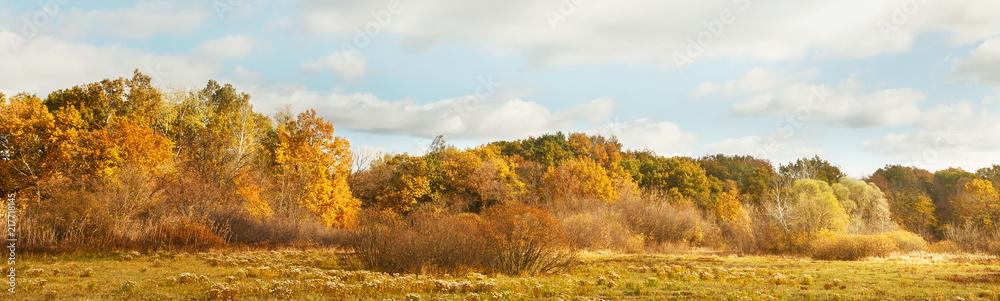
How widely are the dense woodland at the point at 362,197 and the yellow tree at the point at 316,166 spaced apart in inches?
4.7

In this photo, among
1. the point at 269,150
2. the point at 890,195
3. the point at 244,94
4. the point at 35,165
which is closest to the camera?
the point at 35,165

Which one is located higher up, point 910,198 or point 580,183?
point 580,183

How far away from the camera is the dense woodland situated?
76.8 ft

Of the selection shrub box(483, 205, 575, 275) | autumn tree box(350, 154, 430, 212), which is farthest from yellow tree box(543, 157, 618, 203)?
shrub box(483, 205, 575, 275)

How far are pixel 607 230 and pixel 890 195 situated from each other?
214 ft

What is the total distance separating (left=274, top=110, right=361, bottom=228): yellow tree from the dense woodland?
0.12 m

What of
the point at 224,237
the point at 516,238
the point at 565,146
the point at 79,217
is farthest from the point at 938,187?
the point at 79,217

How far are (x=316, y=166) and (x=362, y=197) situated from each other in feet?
59.0

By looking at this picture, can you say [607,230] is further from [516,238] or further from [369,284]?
[369,284]

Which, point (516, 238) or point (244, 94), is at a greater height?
point (244, 94)

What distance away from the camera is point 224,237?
108ft

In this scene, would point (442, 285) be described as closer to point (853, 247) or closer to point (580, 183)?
point (853, 247)

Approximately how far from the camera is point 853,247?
3756 cm

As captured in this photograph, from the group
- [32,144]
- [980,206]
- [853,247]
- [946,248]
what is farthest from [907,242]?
[32,144]
